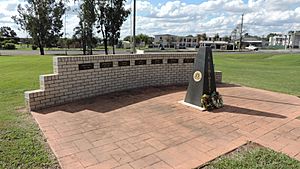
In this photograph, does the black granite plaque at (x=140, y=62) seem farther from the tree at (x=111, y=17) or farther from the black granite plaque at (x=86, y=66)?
the tree at (x=111, y=17)

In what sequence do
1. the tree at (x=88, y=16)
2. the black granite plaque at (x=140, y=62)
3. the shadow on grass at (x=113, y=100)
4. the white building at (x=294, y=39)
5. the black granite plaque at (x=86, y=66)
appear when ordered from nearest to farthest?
the shadow on grass at (x=113, y=100)
the black granite plaque at (x=86, y=66)
the black granite plaque at (x=140, y=62)
the tree at (x=88, y=16)
the white building at (x=294, y=39)

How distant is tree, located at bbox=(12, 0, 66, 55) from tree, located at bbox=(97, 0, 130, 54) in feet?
23.2

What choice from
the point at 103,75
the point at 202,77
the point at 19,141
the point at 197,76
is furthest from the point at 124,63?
the point at 19,141

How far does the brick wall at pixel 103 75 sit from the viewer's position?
5.66 m

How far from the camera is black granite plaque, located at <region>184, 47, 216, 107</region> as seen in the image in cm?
584

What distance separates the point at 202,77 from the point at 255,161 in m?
2.83

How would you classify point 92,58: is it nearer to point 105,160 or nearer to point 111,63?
point 111,63

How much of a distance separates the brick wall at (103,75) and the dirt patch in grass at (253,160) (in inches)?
155

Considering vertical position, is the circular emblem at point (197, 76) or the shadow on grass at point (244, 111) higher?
the circular emblem at point (197, 76)

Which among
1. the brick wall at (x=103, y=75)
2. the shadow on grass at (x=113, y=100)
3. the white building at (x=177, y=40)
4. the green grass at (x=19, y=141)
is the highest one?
the white building at (x=177, y=40)

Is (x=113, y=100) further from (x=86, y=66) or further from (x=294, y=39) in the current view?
(x=294, y=39)

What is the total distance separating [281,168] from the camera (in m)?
3.12

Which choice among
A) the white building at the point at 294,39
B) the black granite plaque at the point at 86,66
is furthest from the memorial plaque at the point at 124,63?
the white building at the point at 294,39

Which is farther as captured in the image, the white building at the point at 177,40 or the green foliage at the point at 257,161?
Answer: the white building at the point at 177,40
